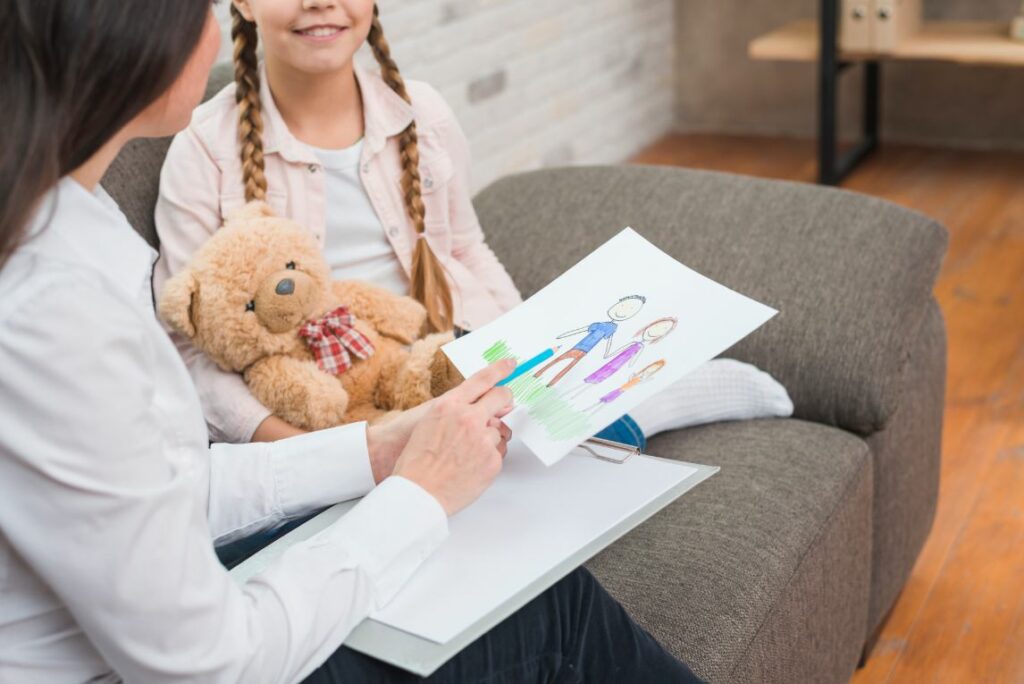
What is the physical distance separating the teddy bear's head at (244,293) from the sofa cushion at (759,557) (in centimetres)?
40

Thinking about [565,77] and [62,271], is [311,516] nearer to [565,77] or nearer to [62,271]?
[62,271]

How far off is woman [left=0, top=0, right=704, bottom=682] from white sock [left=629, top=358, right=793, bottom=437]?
64 centimetres

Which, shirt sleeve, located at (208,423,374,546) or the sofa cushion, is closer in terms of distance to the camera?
shirt sleeve, located at (208,423,374,546)

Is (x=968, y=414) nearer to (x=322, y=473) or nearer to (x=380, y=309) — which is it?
(x=380, y=309)

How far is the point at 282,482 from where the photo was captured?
3.45 feet

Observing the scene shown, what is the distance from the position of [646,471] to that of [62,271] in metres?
0.53

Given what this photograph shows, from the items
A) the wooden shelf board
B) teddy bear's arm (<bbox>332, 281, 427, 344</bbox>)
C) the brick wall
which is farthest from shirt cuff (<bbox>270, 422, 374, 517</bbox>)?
the wooden shelf board

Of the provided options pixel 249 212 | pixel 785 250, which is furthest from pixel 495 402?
pixel 785 250

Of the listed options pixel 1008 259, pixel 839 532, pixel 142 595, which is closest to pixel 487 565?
pixel 142 595

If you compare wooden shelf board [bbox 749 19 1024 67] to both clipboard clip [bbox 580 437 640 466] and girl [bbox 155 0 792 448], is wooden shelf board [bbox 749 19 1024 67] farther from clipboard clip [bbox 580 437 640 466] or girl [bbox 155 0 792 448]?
clipboard clip [bbox 580 437 640 466]

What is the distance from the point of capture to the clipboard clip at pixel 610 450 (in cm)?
108

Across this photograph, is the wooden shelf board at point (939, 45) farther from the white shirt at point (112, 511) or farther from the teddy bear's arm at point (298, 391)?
the white shirt at point (112, 511)

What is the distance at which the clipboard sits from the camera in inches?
33.0

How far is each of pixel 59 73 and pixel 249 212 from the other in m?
0.57
